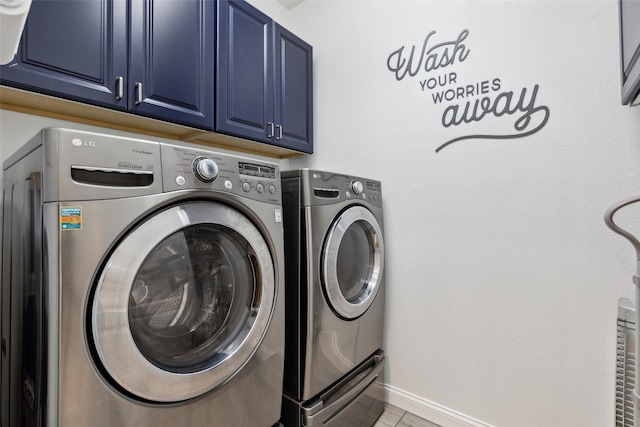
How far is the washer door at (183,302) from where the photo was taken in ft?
2.30

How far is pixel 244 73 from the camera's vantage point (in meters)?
1.60

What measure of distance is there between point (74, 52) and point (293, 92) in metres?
1.13

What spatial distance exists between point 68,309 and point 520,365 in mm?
1746

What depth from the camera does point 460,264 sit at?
1531mm

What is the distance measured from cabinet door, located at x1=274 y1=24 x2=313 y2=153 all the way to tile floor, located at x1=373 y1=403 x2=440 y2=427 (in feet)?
5.53

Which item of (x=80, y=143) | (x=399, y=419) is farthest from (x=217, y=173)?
(x=399, y=419)

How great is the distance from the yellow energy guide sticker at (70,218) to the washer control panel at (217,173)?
0.20 metres

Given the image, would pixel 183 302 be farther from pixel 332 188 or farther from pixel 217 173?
pixel 332 188

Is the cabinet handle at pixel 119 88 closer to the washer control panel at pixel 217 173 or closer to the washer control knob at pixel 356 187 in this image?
the washer control panel at pixel 217 173

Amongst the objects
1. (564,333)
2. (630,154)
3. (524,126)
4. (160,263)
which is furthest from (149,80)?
(564,333)

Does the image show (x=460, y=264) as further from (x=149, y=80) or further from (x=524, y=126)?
(x=149, y=80)

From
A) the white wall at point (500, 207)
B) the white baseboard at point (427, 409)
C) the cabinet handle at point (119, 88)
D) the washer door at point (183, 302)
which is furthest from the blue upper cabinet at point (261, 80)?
the white baseboard at point (427, 409)

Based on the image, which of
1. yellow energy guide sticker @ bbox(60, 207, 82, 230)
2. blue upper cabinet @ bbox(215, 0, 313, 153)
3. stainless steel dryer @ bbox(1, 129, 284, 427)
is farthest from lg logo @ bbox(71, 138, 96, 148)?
blue upper cabinet @ bbox(215, 0, 313, 153)

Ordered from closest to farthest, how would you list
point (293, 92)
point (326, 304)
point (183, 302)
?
point (183, 302)
point (326, 304)
point (293, 92)
